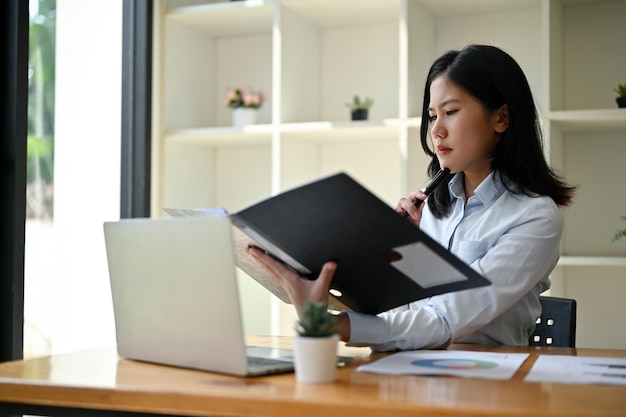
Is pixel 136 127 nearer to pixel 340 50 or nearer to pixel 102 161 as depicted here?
pixel 102 161

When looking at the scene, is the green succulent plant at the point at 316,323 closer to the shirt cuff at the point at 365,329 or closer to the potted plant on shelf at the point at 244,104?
the shirt cuff at the point at 365,329

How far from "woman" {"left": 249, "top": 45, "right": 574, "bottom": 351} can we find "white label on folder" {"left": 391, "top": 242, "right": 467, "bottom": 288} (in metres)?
0.24

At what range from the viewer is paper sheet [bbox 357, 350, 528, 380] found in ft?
4.11

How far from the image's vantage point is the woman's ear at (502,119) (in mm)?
1895

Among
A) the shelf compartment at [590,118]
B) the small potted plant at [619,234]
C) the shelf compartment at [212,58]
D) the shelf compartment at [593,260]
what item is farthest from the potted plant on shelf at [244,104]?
the small potted plant at [619,234]

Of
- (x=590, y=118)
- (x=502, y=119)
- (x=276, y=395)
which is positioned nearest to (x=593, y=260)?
(x=590, y=118)

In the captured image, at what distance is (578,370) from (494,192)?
649mm

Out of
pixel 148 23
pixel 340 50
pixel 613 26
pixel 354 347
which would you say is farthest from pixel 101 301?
pixel 613 26

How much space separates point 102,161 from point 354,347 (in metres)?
1.93

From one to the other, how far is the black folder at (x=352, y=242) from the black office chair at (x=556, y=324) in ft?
2.08

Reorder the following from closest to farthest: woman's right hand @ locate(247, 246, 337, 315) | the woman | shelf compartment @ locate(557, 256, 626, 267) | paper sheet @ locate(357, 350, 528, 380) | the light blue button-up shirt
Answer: paper sheet @ locate(357, 350, 528, 380) < woman's right hand @ locate(247, 246, 337, 315) < the light blue button-up shirt < the woman < shelf compartment @ locate(557, 256, 626, 267)

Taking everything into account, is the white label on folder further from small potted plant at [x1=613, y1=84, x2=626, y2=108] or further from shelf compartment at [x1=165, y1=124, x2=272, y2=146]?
shelf compartment at [x1=165, y1=124, x2=272, y2=146]

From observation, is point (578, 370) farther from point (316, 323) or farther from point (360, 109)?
point (360, 109)

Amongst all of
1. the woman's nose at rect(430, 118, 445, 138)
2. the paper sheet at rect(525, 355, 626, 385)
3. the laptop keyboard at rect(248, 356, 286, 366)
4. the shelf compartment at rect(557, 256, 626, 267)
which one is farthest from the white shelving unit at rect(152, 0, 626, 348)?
the laptop keyboard at rect(248, 356, 286, 366)
